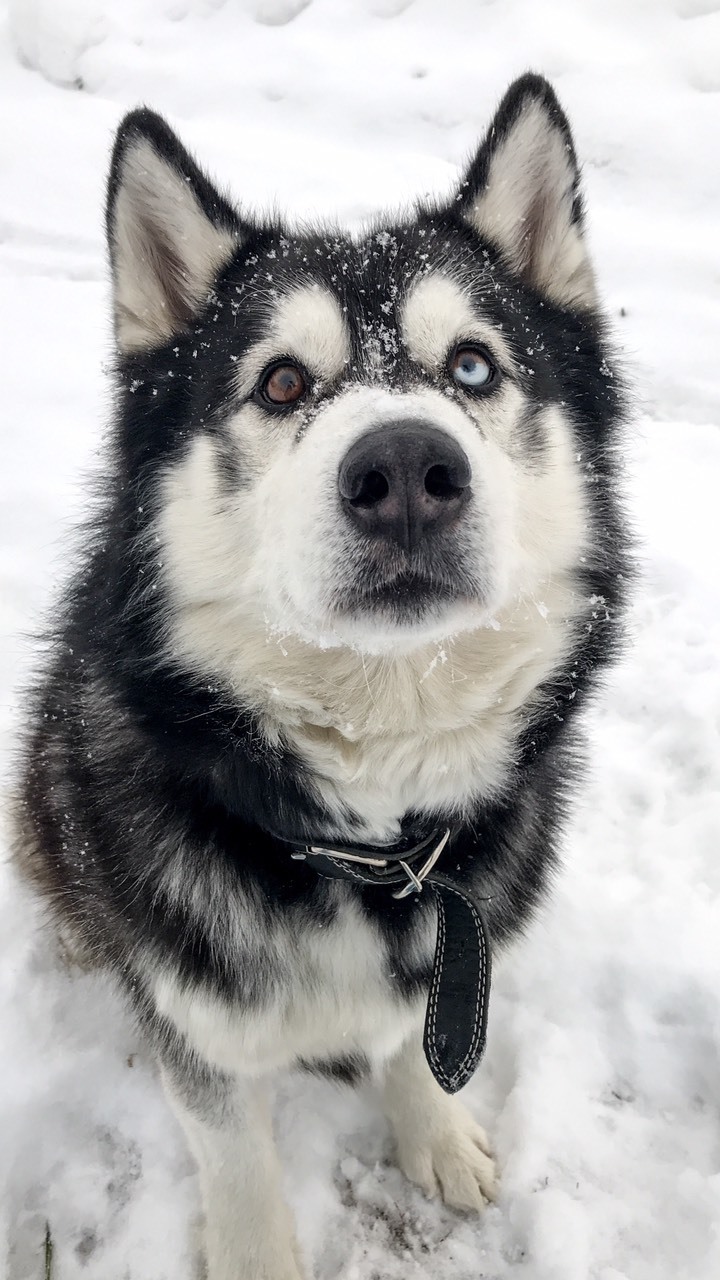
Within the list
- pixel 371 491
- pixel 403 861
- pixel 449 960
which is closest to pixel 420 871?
pixel 403 861

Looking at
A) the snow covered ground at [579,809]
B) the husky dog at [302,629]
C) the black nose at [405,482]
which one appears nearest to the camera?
the black nose at [405,482]

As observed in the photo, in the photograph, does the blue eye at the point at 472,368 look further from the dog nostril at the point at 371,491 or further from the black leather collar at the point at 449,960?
the black leather collar at the point at 449,960

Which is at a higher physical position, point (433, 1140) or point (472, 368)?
point (472, 368)

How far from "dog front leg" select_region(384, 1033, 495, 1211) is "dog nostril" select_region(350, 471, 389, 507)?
153 cm

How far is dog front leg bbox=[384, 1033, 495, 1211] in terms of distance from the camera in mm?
2182

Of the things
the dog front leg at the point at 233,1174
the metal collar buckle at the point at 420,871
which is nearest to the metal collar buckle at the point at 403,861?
the metal collar buckle at the point at 420,871

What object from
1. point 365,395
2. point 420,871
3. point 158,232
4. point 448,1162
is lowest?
point 448,1162

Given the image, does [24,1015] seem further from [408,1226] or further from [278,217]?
[278,217]

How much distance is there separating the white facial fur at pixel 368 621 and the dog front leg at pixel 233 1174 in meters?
0.75

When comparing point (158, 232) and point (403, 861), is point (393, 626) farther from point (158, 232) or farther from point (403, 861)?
point (158, 232)

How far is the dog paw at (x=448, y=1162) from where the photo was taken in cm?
218

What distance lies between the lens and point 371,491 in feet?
4.69

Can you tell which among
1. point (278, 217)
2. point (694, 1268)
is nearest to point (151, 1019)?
point (694, 1268)

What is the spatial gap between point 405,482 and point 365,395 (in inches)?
11.6
